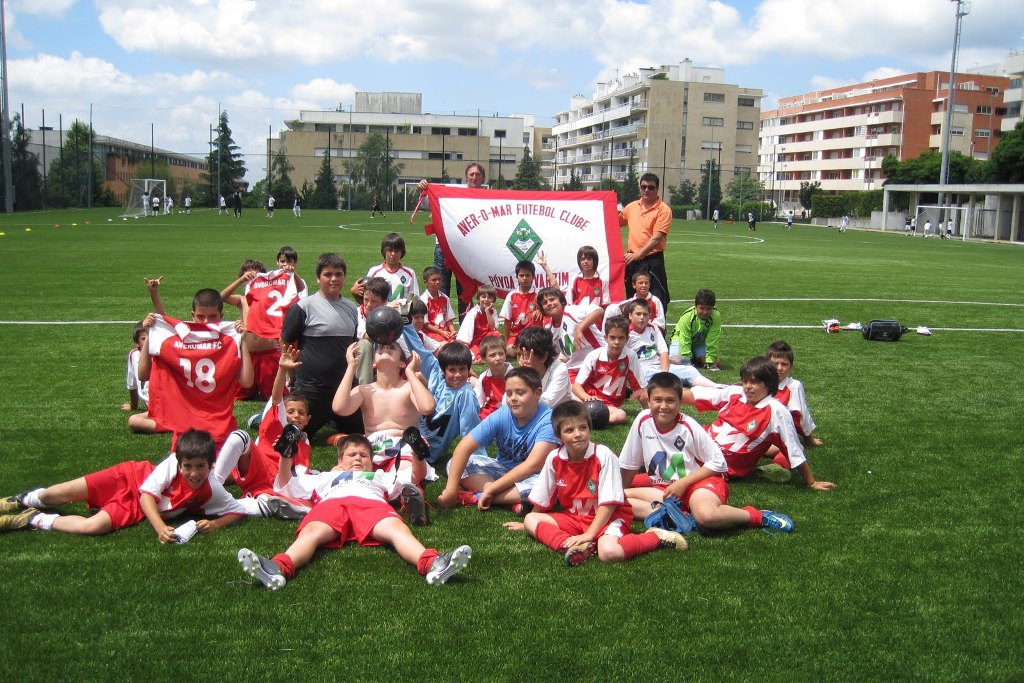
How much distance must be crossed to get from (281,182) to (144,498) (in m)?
86.3

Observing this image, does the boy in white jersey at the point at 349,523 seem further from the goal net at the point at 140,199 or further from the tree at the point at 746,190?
the tree at the point at 746,190

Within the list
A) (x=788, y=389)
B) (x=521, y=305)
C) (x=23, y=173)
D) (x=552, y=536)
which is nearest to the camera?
(x=552, y=536)

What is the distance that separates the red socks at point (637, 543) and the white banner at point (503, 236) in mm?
6561

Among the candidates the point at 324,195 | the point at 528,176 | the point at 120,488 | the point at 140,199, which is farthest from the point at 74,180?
the point at 120,488

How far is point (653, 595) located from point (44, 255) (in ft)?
83.5

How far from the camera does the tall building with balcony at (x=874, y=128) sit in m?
94.8

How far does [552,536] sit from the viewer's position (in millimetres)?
5211

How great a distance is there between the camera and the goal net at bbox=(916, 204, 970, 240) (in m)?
59.1

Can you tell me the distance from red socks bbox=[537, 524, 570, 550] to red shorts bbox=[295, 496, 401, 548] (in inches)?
35.1

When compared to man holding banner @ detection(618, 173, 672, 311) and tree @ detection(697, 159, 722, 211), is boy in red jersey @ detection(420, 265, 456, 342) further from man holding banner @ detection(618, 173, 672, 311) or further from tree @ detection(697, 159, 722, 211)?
tree @ detection(697, 159, 722, 211)

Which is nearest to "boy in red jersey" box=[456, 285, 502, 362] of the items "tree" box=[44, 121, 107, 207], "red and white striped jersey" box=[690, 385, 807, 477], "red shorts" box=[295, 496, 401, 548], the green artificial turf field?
the green artificial turf field

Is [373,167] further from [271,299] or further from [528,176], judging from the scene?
[271,299]

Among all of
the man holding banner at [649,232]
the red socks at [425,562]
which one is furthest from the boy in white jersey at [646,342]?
the red socks at [425,562]

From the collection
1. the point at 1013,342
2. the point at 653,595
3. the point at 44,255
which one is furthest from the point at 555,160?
the point at 653,595
